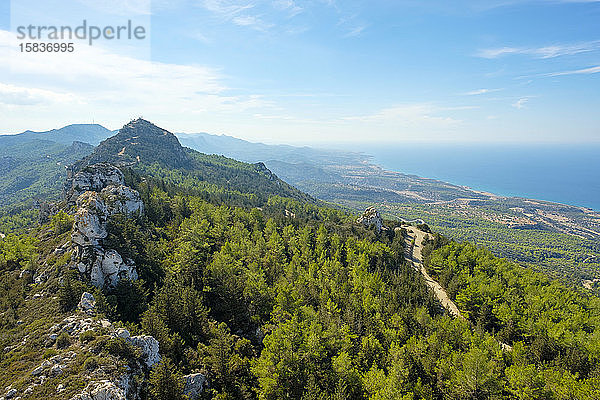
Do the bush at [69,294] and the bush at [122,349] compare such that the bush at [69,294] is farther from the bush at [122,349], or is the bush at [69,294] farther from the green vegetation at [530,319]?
the green vegetation at [530,319]

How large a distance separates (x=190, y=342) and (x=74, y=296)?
1569 cm

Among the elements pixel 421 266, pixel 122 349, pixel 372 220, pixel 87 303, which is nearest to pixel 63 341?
pixel 122 349

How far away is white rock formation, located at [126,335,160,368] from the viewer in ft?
95.9

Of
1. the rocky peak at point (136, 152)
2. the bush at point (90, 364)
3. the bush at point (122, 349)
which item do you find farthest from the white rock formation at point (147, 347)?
the rocky peak at point (136, 152)

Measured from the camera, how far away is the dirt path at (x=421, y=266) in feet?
190

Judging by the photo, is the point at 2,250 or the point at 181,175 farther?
the point at 181,175

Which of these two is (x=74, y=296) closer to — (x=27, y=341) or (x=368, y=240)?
(x=27, y=341)

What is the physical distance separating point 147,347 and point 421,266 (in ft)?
226

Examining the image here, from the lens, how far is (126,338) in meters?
29.1

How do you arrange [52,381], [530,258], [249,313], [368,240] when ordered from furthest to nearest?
1. [530,258]
2. [368,240]
3. [249,313]
4. [52,381]

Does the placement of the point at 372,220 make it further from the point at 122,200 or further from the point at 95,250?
the point at 95,250

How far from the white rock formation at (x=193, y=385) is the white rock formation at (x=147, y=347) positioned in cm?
398

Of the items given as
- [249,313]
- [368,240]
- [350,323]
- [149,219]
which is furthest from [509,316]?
[149,219]

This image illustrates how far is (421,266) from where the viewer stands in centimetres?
7619
